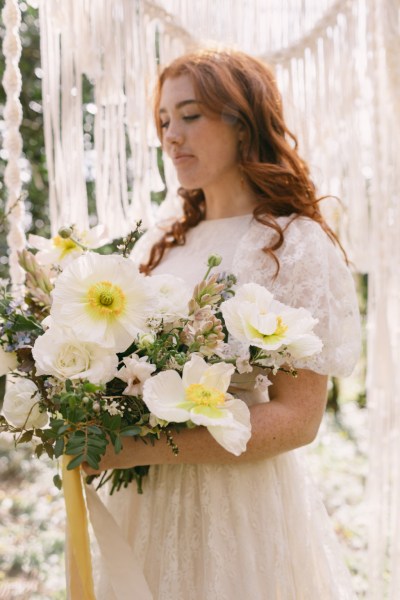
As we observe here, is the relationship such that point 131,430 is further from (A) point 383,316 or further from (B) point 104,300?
(A) point 383,316

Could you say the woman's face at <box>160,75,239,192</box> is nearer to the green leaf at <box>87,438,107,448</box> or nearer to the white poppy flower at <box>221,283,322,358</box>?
the white poppy flower at <box>221,283,322,358</box>

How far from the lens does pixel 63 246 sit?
109 cm

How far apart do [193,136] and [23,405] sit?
664mm

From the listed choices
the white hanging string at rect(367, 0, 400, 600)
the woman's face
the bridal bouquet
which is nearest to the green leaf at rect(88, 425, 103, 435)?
the bridal bouquet

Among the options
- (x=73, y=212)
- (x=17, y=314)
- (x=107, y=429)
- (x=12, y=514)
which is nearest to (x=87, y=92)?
(x=73, y=212)

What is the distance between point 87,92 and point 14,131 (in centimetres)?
76

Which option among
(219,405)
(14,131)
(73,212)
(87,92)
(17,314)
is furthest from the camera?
(87,92)

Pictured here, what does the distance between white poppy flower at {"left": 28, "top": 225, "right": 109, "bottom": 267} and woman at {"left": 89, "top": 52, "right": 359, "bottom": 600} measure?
23 cm

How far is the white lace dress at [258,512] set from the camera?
3.47 feet

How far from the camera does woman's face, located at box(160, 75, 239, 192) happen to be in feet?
4.08

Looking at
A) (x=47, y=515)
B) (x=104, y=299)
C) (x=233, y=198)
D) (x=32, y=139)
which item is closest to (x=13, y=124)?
(x=233, y=198)

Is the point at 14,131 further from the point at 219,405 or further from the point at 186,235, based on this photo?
the point at 219,405

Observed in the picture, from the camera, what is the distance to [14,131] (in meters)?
1.20

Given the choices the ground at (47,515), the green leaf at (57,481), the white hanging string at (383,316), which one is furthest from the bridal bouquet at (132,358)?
the ground at (47,515)
